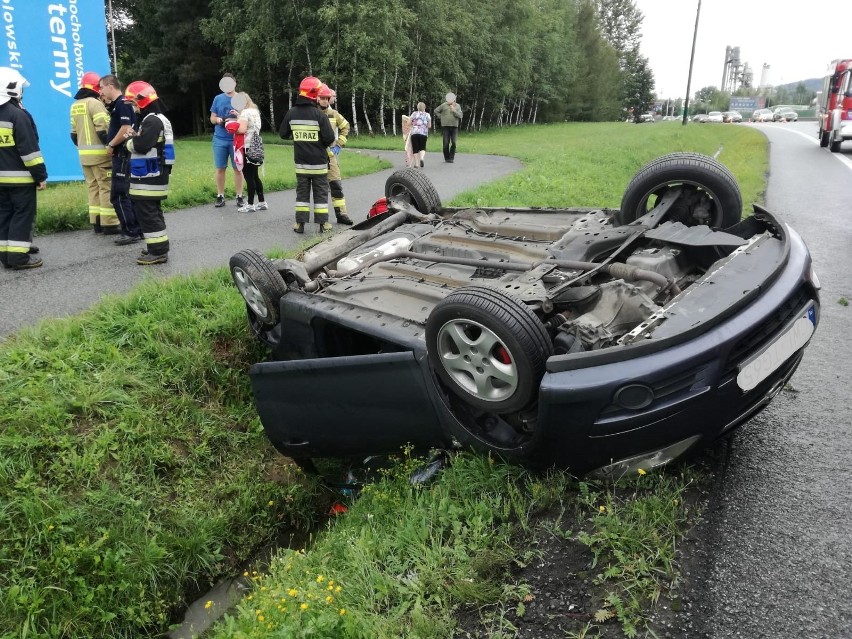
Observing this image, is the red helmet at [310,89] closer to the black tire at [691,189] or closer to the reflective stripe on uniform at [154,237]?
the reflective stripe on uniform at [154,237]

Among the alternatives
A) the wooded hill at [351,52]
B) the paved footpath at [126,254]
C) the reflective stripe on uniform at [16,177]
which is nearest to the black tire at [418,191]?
the paved footpath at [126,254]

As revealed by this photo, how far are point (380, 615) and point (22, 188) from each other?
18.4 feet

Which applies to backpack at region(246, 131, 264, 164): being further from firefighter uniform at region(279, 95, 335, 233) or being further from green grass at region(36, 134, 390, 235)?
green grass at region(36, 134, 390, 235)

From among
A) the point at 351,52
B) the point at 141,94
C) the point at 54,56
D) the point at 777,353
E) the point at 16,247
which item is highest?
the point at 351,52

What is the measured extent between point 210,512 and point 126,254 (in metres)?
3.94

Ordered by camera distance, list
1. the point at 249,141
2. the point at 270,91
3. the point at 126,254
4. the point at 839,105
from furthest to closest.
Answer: the point at 270,91 < the point at 839,105 < the point at 249,141 < the point at 126,254

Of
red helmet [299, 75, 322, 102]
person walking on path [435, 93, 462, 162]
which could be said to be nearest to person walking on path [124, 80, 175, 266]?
red helmet [299, 75, 322, 102]

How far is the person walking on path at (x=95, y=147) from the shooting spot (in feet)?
23.5

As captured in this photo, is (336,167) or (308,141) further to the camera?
(336,167)

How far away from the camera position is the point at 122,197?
7301 mm

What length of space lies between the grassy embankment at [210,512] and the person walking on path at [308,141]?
214 centimetres

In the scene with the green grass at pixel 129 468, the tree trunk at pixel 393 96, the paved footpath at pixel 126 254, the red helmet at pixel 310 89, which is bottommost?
the green grass at pixel 129 468

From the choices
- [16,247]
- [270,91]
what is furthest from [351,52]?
[16,247]

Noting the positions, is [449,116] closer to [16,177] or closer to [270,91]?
[16,177]
